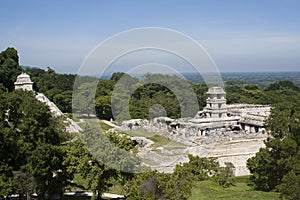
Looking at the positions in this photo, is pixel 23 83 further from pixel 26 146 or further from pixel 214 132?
pixel 26 146

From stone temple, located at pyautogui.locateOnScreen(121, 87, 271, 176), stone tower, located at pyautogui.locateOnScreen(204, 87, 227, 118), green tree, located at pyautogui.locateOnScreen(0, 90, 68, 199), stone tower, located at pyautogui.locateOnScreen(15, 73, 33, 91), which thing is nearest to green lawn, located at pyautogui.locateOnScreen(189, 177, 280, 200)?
stone temple, located at pyautogui.locateOnScreen(121, 87, 271, 176)

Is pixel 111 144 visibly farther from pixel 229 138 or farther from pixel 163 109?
pixel 163 109

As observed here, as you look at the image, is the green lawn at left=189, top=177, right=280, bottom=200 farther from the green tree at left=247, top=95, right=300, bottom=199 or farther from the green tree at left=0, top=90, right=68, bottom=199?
the green tree at left=0, top=90, right=68, bottom=199

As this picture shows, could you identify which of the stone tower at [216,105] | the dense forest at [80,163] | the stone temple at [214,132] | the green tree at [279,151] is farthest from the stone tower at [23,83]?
the green tree at [279,151]

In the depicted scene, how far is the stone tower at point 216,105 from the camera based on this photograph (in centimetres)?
3400

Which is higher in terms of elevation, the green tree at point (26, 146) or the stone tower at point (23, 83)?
the stone tower at point (23, 83)

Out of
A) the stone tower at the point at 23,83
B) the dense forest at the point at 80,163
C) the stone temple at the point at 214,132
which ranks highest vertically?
the stone tower at the point at 23,83

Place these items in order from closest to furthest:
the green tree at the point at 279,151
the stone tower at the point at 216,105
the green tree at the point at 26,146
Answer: the green tree at the point at 26,146 → the green tree at the point at 279,151 → the stone tower at the point at 216,105

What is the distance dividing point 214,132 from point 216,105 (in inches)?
145

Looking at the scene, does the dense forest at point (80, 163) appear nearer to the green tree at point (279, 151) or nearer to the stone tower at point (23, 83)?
the green tree at point (279, 151)

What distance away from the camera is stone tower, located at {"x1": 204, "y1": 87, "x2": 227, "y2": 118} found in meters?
34.0

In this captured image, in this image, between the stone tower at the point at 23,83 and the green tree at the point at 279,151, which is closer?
the green tree at the point at 279,151

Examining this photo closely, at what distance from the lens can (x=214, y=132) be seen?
31.1m

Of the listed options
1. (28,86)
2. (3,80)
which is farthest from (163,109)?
(3,80)
